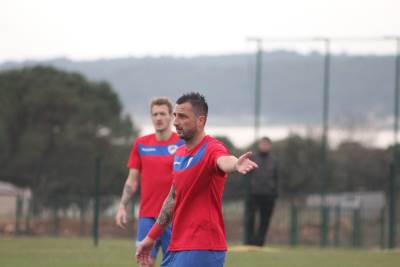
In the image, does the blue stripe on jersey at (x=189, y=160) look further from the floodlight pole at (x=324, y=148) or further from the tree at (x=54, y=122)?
the tree at (x=54, y=122)

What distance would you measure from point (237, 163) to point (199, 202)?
87 centimetres

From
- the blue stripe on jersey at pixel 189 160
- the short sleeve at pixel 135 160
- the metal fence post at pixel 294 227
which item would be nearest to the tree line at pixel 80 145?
the metal fence post at pixel 294 227

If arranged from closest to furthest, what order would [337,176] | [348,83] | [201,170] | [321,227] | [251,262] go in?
[201,170] < [251,262] < [321,227] < [348,83] < [337,176]

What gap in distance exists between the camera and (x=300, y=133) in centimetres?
4556

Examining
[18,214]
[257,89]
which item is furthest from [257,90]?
[18,214]

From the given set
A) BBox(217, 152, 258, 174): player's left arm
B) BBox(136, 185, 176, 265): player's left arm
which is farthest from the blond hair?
BBox(217, 152, 258, 174): player's left arm

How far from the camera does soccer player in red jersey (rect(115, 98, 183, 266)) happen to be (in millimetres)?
11463

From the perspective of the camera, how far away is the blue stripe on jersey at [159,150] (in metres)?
11.6

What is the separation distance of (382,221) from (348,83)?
756 centimetres

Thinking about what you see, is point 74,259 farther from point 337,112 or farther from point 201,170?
point 337,112

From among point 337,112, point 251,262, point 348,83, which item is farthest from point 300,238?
point 251,262

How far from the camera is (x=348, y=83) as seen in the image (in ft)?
118

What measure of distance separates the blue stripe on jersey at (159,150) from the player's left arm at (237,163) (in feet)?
13.6

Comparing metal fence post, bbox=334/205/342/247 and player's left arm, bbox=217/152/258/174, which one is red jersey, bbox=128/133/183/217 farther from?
metal fence post, bbox=334/205/342/247
